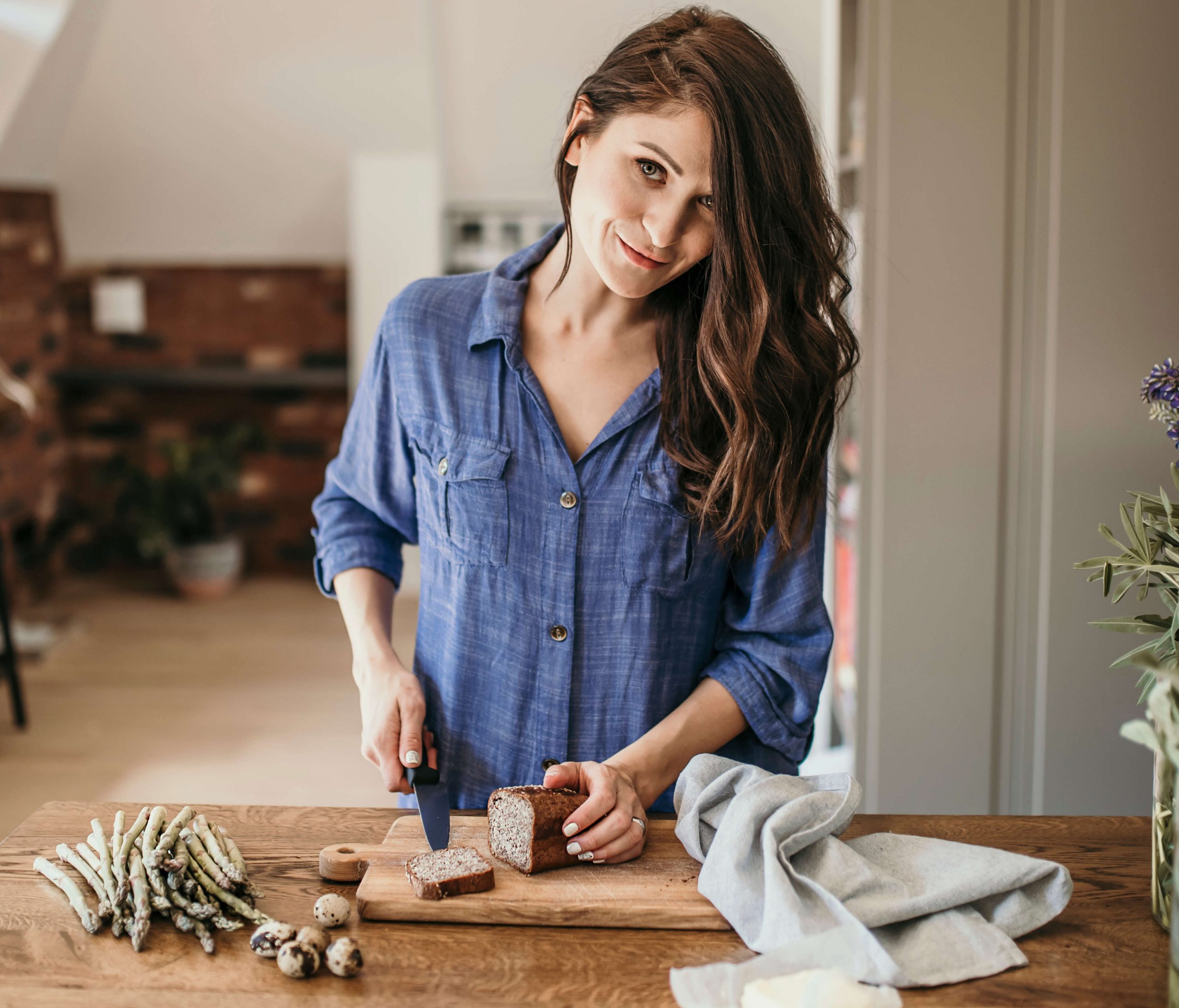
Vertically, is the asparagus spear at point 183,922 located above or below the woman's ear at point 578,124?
below

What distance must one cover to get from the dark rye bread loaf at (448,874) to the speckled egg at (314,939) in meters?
0.10

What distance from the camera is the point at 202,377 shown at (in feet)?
18.1

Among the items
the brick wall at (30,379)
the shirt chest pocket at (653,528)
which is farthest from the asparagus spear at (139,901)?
the brick wall at (30,379)

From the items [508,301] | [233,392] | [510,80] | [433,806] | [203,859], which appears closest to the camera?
[203,859]

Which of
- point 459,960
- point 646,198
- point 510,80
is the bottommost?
point 459,960

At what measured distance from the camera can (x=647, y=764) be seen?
1392mm

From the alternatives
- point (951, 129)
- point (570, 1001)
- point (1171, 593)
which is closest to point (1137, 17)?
point (951, 129)

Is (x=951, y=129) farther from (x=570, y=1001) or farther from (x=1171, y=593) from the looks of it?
(x=570, y=1001)

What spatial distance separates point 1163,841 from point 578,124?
1.02 meters

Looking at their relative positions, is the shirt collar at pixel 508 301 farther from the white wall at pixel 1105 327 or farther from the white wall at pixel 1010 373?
the white wall at pixel 1105 327

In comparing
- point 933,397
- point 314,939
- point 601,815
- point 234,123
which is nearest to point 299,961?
point 314,939

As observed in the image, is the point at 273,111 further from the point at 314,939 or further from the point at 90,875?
the point at 314,939

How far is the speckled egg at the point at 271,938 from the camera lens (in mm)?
1057

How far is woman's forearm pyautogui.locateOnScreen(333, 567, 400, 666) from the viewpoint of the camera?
4.94 ft
